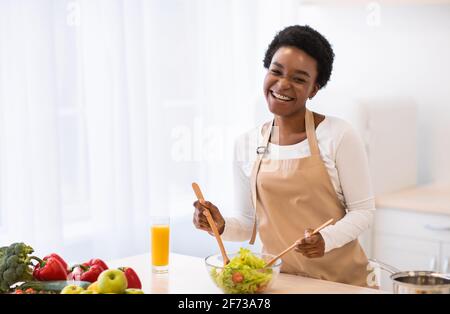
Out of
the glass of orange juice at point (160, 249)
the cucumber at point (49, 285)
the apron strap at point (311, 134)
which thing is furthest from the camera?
the apron strap at point (311, 134)

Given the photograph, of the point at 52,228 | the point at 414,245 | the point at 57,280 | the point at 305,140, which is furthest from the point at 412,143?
the point at 57,280

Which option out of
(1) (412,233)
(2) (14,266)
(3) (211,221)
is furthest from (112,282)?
(1) (412,233)

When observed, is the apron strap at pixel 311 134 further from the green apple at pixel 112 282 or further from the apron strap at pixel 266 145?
the green apple at pixel 112 282

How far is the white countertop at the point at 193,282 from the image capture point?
2.05 metres

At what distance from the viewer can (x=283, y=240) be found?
238 cm

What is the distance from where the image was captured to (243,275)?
1945 mm

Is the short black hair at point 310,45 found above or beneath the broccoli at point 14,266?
above

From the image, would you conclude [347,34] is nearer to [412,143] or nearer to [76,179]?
[412,143]

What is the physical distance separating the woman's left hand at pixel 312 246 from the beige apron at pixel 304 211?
0.65ft

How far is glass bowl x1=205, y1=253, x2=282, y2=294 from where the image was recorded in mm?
1948

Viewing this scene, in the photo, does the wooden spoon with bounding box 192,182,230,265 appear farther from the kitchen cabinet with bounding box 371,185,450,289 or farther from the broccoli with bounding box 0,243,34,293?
the kitchen cabinet with bounding box 371,185,450,289

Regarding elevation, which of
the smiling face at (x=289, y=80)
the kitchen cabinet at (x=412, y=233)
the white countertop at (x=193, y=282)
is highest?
the smiling face at (x=289, y=80)

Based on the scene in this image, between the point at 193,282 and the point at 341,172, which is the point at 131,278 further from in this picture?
the point at 341,172

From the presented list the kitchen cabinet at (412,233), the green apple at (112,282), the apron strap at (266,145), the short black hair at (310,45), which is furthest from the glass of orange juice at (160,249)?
the kitchen cabinet at (412,233)
